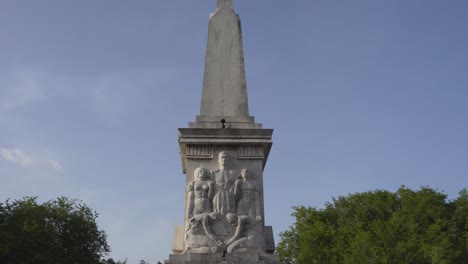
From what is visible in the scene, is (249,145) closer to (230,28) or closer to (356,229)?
(230,28)

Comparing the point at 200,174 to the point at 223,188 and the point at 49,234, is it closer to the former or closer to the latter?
the point at 223,188

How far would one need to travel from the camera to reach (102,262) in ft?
99.5

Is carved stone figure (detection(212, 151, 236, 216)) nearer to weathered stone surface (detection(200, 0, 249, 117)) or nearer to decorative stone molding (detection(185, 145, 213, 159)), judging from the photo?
decorative stone molding (detection(185, 145, 213, 159))

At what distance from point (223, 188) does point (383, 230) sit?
66.0ft

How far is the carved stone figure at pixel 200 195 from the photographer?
30.4ft

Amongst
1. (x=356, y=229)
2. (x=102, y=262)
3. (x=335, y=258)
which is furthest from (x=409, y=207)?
(x=102, y=262)

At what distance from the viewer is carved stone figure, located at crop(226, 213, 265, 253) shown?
8.95 meters

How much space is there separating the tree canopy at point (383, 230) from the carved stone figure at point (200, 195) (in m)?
18.2

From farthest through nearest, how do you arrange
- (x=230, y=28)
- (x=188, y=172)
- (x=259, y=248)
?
1. (x=230, y=28)
2. (x=188, y=172)
3. (x=259, y=248)

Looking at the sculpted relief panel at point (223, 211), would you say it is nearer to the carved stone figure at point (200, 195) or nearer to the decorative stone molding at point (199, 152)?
the carved stone figure at point (200, 195)

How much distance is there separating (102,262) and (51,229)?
3.48 metres

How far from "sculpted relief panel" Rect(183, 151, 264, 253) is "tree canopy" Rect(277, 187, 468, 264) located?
17.8 meters

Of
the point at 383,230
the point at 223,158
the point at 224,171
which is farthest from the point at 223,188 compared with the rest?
Result: the point at 383,230

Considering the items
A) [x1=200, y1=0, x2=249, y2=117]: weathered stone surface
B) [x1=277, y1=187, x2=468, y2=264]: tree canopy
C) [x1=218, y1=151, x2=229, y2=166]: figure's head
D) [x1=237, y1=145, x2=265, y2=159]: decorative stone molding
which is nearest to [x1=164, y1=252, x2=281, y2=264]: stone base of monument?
[x1=218, y1=151, x2=229, y2=166]: figure's head
